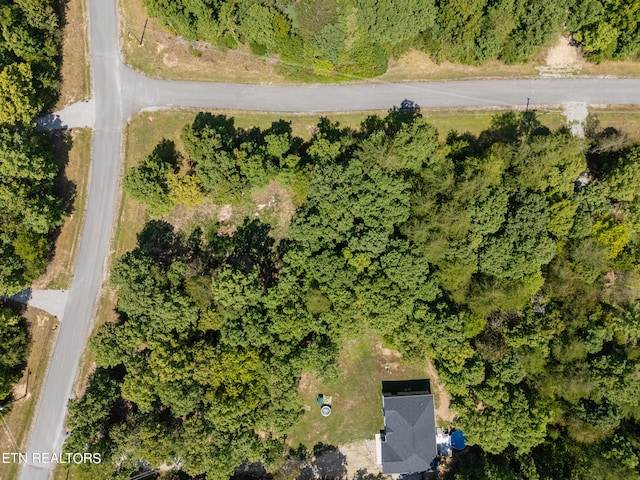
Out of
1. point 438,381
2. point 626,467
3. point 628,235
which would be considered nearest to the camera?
point 626,467

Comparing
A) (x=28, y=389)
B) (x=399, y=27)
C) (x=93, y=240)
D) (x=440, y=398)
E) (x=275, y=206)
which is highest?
(x=399, y=27)

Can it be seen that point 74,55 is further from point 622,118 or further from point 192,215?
point 622,118

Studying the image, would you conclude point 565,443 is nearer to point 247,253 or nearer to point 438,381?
point 438,381

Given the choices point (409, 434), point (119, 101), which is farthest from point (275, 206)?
point (409, 434)

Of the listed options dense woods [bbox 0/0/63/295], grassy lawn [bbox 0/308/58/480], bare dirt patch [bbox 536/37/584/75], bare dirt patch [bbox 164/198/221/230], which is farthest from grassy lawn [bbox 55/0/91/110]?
bare dirt patch [bbox 536/37/584/75]

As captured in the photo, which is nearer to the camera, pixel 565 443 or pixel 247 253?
pixel 565 443

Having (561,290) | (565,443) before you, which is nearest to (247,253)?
(561,290)

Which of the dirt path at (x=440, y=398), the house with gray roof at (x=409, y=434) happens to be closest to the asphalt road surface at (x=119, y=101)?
the dirt path at (x=440, y=398)
